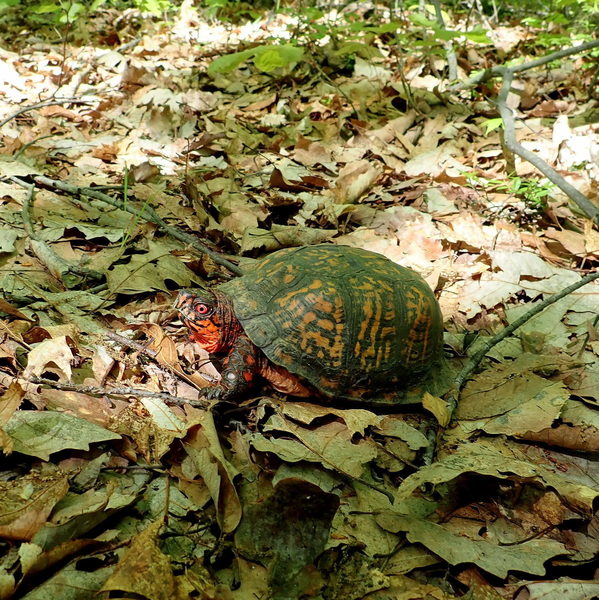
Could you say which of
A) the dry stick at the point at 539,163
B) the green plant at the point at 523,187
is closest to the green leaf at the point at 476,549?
the dry stick at the point at 539,163

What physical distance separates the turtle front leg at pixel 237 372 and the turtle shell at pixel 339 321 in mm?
78

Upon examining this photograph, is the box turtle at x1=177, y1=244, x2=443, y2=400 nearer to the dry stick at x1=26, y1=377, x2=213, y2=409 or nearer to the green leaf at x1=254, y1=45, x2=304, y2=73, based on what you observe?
the dry stick at x1=26, y1=377, x2=213, y2=409

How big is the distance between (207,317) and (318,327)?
23.3 inches

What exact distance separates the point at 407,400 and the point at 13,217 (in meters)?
2.93

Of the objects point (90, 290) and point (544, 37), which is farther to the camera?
point (544, 37)

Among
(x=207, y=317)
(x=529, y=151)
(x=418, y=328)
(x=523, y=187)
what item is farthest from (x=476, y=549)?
(x=529, y=151)

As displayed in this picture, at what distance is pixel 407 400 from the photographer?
109 inches

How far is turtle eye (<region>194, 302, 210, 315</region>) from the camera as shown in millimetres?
2594

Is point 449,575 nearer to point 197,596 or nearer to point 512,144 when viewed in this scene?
point 197,596

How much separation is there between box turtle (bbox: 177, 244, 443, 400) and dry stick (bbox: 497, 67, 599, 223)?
1.84 metres

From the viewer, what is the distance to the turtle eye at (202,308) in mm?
2594

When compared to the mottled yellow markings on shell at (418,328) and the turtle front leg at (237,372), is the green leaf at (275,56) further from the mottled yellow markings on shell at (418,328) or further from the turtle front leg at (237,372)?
the turtle front leg at (237,372)

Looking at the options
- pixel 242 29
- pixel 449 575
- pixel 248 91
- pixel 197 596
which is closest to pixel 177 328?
pixel 197 596

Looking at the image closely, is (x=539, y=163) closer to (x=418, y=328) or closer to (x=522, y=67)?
(x=522, y=67)
